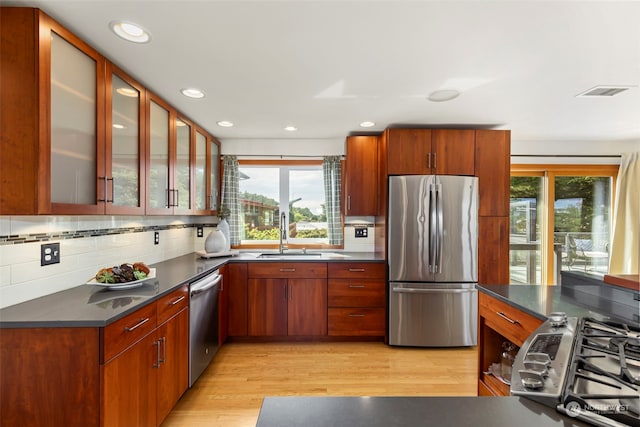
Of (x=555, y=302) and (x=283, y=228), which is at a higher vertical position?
(x=283, y=228)

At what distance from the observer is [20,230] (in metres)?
1.58

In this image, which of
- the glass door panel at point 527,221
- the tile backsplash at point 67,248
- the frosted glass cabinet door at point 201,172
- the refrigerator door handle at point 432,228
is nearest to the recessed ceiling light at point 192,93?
the frosted glass cabinet door at point 201,172

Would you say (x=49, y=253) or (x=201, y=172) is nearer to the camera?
(x=49, y=253)

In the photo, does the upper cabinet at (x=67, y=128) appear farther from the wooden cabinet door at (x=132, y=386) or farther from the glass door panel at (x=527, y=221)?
the glass door panel at (x=527, y=221)

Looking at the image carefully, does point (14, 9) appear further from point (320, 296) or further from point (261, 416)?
point (320, 296)

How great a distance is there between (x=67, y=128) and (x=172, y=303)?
1.11 m

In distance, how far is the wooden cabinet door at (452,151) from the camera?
3.22m

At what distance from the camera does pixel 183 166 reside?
2.86 meters

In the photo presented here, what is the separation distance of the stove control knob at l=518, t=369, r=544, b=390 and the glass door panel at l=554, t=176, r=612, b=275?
404cm

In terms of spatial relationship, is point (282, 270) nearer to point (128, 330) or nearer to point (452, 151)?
point (128, 330)

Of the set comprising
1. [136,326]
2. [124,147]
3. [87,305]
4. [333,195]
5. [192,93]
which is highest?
[192,93]

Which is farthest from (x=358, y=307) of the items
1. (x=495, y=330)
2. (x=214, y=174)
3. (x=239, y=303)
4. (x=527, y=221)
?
(x=527, y=221)

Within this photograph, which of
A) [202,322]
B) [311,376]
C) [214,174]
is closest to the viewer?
[202,322]

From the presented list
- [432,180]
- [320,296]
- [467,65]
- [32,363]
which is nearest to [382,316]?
[320,296]
